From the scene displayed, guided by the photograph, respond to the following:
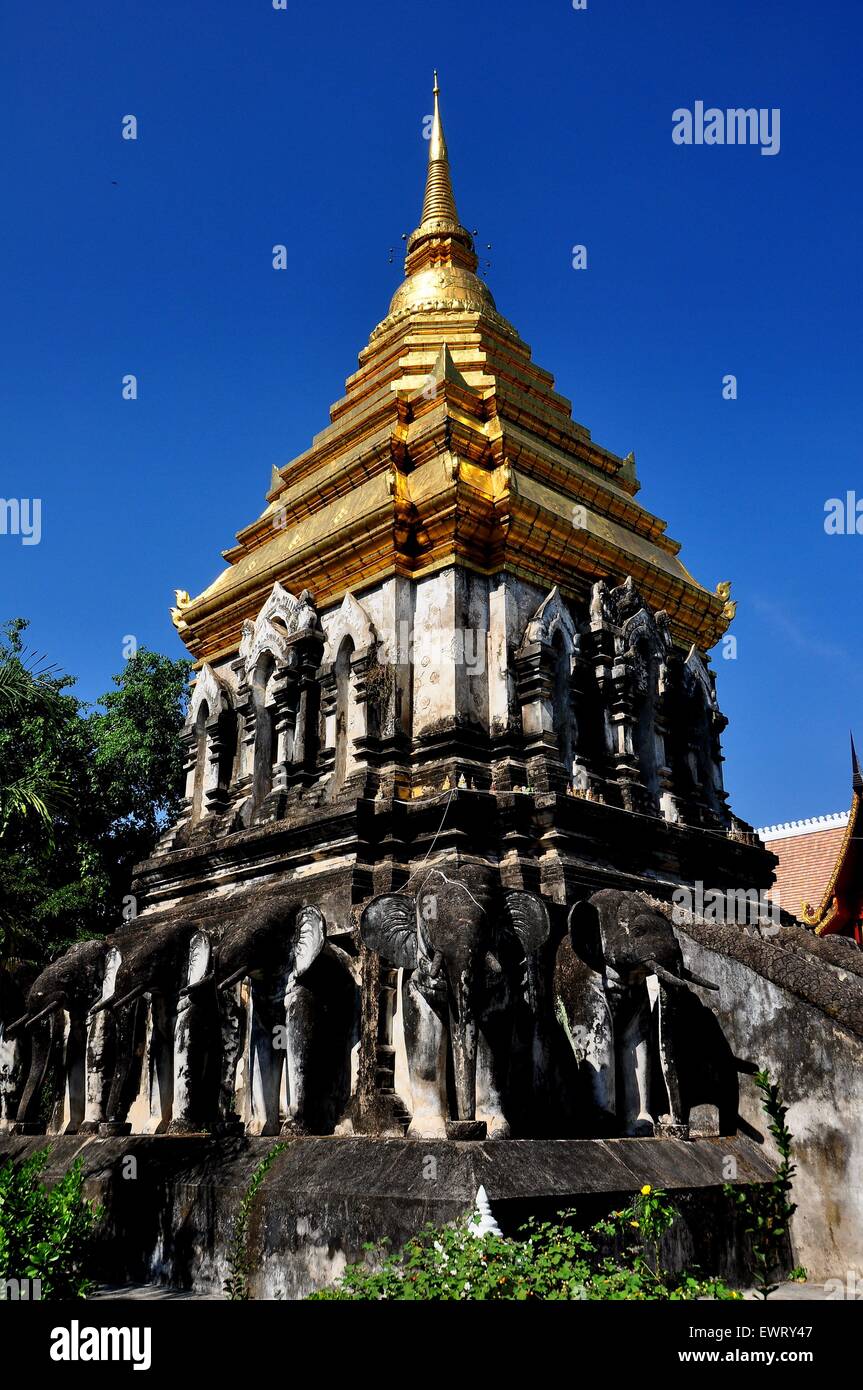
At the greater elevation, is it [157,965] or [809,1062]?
[157,965]

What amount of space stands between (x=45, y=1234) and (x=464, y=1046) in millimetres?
3035

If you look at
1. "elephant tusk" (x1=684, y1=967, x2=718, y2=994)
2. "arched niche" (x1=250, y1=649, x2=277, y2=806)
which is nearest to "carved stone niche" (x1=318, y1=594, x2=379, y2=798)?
"arched niche" (x1=250, y1=649, x2=277, y2=806)

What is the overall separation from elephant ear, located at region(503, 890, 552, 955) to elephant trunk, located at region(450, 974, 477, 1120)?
0.97 meters

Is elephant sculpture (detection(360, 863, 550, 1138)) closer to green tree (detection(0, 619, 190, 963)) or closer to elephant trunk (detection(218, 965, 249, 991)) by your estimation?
elephant trunk (detection(218, 965, 249, 991))

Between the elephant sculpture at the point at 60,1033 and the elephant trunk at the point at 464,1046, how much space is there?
5.38 metres

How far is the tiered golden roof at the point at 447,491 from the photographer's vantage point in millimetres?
12094

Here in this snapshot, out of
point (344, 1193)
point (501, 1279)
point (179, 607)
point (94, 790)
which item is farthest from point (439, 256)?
point (501, 1279)

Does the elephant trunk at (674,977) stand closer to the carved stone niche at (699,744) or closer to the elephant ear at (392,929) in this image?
the elephant ear at (392,929)

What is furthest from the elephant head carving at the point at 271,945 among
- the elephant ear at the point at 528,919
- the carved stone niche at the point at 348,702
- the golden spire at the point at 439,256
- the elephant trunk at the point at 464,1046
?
the golden spire at the point at 439,256

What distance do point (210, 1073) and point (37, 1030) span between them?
8.44 feet

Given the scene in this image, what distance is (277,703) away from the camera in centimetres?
1275

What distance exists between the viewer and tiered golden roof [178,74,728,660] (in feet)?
39.7

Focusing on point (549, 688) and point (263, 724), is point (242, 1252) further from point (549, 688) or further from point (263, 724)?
point (263, 724)
